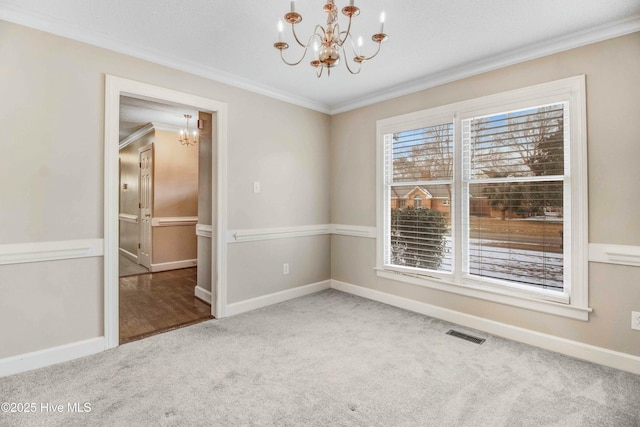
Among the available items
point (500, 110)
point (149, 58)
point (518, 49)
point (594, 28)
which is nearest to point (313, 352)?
point (500, 110)

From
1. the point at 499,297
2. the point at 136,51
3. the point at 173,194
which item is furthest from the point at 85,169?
the point at 499,297

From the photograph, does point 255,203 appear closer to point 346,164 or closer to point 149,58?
point 346,164

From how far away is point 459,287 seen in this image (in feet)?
10.3

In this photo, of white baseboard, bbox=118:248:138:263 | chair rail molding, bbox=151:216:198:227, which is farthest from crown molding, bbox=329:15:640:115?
white baseboard, bbox=118:248:138:263

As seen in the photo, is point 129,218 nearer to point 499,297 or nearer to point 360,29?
point 360,29

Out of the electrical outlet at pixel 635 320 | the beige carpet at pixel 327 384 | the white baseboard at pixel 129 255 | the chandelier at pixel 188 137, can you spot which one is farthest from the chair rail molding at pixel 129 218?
the electrical outlet at pixel 635 320

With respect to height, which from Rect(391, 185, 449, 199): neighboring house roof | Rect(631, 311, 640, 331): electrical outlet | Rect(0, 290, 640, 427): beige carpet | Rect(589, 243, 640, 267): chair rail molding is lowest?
Rect(0, 290, 640, 427): beige carpet

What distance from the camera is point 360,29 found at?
2400 mm

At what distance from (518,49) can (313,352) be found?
118 inches

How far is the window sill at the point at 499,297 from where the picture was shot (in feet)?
8.20

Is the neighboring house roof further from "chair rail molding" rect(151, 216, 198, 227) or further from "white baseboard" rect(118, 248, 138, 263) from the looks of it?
"white baseboard" rect(118, 248, 138, 263)

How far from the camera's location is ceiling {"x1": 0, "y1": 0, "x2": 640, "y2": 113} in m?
2.11

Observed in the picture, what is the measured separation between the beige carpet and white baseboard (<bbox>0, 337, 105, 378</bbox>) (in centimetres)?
7

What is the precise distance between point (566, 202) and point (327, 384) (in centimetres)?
230
